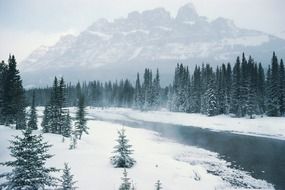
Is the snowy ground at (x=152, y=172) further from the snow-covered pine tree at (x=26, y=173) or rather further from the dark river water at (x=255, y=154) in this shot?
the snow-covered pine tree at (x=26, y=173)

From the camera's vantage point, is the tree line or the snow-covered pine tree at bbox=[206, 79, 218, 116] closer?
the tree line

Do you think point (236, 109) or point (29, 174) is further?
point (236, 109)

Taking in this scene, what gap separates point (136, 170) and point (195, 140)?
991 inches

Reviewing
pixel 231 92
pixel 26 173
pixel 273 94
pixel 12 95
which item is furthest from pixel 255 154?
pixel 231 92

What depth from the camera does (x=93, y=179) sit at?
65.4ft

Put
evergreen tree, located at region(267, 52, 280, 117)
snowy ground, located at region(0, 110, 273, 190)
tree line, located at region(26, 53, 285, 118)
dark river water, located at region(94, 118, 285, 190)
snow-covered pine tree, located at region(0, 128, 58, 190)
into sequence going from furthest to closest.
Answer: tree line, located at region(26, 53, 285, 118) < evergreen tree, located at region(267, 52, 280, 117) < dark river water, located at region(94, 118, 285, 190) < snowy ground, located at region(0, 110, 273, 190) < snow-covered pine tree, located at region(0, 128, 58, 190)

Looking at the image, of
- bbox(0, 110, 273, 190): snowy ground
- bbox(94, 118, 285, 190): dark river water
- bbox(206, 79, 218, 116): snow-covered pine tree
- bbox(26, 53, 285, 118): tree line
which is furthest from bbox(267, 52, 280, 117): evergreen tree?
bbox(0, 110, 273, 190): snowy ground

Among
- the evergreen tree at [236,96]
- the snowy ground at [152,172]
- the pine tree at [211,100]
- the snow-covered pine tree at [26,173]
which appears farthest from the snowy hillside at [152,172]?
the pine tree at [211,100]

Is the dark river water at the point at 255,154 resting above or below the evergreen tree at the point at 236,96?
below

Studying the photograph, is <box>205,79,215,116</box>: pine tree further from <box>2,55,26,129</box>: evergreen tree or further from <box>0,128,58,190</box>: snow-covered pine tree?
<box>0,128,58,190</box>: snow-covered pine tree

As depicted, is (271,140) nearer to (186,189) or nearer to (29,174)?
(186,189)

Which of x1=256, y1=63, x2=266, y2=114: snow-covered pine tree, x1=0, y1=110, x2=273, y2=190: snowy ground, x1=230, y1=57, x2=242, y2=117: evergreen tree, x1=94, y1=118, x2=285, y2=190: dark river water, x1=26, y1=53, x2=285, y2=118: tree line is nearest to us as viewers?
x1=0, y1=110, x2=273, y2=190: snowy ground

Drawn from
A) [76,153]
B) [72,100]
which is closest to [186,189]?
[76,153]

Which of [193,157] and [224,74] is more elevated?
[224,74]
